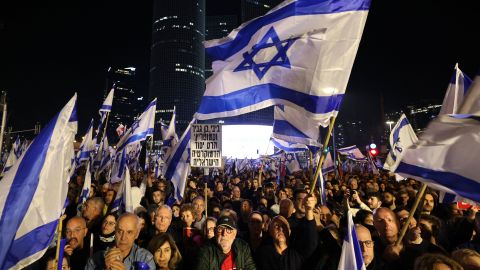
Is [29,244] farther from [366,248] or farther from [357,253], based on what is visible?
[366,248]

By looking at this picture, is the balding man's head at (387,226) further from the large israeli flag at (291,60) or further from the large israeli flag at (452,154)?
the large israeli flag at (452,154)

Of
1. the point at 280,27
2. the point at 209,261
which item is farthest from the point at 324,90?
the point at 209,261

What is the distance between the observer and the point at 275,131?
6.71 metres

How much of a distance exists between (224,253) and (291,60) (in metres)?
2.96

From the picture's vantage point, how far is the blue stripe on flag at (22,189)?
9.83 feet

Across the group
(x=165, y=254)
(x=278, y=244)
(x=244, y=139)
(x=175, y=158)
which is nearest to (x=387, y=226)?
(x=278, y=244)

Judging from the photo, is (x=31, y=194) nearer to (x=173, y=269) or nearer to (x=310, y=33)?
(x=173, y=269)

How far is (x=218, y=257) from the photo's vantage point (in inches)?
160

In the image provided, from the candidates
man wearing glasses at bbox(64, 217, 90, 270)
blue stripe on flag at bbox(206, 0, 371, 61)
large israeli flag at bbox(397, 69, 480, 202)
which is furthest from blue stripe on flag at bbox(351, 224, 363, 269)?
man wearing glasses at bbox(64, 217, 90, 270)

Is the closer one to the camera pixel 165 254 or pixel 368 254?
pixel 368 254

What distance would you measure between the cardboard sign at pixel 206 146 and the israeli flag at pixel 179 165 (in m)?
0.99

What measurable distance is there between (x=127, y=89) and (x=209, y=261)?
17987 cm

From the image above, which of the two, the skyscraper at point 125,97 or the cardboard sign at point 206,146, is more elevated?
the skyscraper at point 125,97

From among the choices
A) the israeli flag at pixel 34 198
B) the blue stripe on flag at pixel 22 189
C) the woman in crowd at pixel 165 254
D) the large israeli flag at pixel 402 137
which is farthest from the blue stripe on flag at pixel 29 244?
the large israeli flag at pixel 402 137
